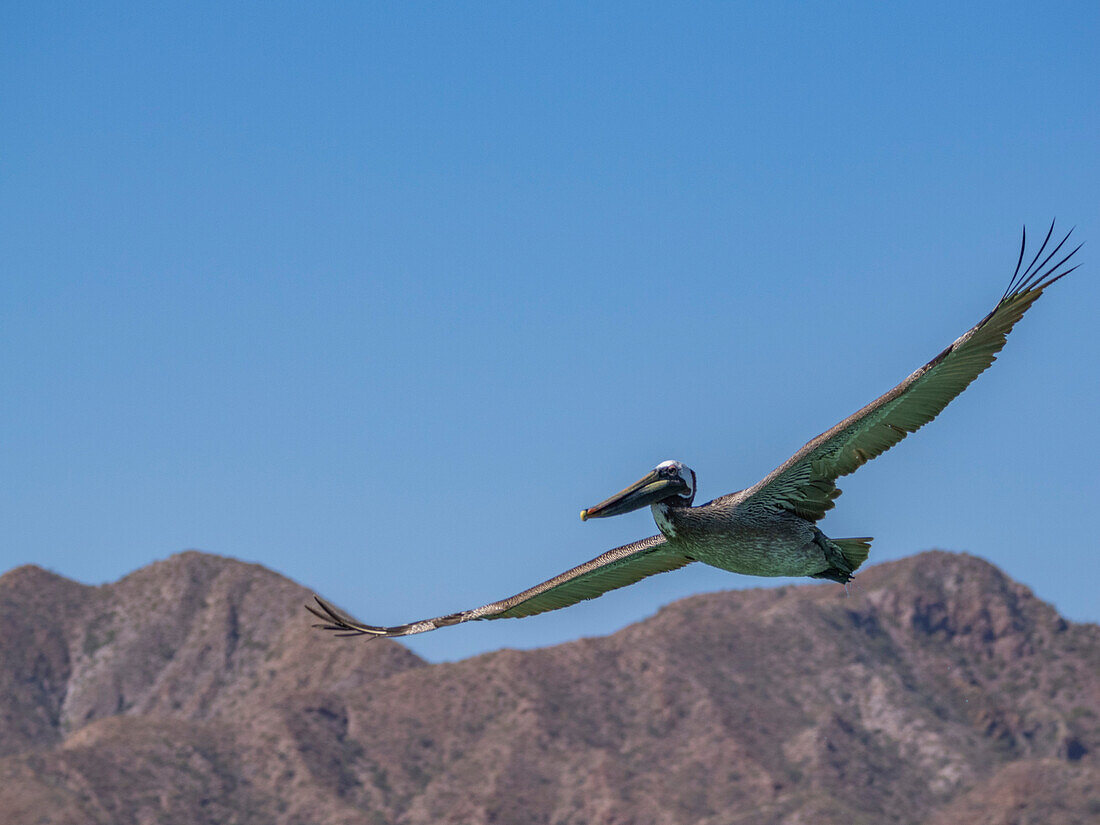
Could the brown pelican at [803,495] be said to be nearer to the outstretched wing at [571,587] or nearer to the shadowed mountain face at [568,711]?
the outstretched wing at [571,587]

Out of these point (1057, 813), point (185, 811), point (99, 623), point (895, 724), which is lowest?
point (1057, 813)

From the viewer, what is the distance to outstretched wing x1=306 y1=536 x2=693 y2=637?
1897 cm

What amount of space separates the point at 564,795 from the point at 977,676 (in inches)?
1895

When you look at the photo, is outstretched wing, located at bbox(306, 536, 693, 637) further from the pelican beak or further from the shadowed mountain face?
the shadowed mountain face

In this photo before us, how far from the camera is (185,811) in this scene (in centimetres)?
11606

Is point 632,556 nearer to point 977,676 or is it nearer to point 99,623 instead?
point 977,676

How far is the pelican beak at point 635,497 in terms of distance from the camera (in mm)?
17344

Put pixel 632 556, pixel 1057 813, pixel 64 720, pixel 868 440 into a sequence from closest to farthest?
1. pixel 868 440
2. pixel 632 556
3. pixel 1057 813
4. pixel 64 720

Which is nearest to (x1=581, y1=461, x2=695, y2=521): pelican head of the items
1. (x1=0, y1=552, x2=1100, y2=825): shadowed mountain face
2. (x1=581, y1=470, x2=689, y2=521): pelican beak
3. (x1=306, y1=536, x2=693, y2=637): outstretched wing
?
(x1=581, y1=470, x2=689, y2=521): pelican beak

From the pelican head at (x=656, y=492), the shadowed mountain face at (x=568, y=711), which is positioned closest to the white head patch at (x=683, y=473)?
the pelican head at (x=656, y=492)

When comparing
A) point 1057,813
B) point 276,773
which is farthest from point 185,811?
point 1057,813

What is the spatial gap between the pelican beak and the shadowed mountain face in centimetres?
10019

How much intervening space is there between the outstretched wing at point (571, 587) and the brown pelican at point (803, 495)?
0.05 metres

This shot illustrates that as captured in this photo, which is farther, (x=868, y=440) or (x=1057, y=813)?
(x=1057, y=813)
